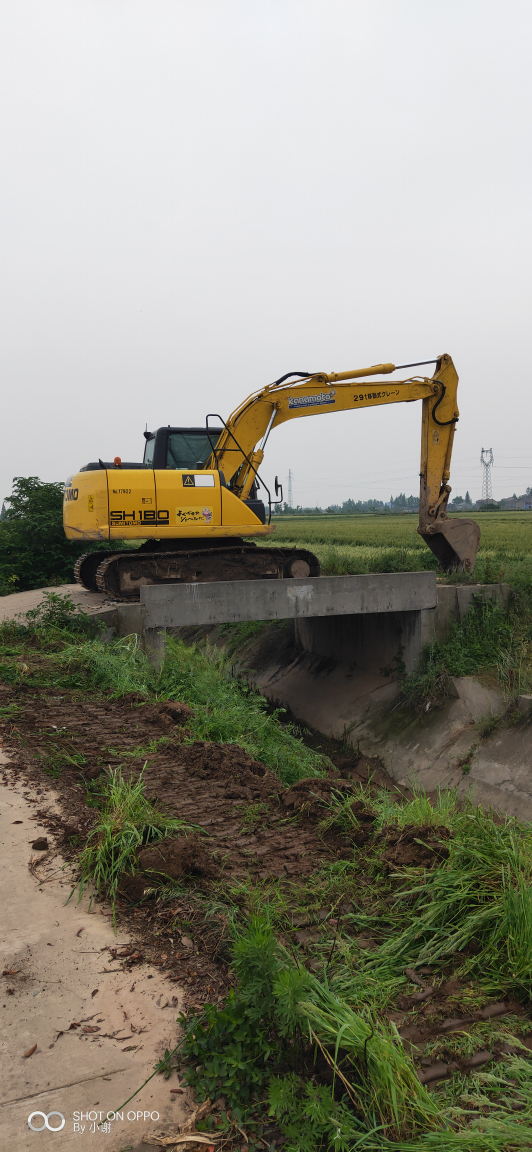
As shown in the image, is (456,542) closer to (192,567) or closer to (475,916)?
(192,567)

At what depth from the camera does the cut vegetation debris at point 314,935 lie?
93.4 inches

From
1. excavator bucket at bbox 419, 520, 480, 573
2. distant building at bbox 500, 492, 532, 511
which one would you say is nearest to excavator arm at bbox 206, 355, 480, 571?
excavator bucket at bbox 419, 520, 480, 573

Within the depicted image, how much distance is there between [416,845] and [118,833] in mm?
1695

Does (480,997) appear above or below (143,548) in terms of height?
below

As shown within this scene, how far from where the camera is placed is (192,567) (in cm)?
1126

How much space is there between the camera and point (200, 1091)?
8.13 feet

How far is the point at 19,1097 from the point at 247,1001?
0.84 meters

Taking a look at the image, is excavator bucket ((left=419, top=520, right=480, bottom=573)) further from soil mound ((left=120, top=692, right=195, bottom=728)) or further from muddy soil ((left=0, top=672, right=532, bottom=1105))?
muddy soil ((left=0, top=672, right=532, bottom=1105))

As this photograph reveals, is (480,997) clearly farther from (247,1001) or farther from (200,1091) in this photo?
(200,1091)

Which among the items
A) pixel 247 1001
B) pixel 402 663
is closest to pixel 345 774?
pixel 402 663

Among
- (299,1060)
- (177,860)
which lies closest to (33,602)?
(177,860)

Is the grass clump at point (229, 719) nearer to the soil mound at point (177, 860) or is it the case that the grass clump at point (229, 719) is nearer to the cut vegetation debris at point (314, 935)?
the cut vegetation debris at point (314, 935)

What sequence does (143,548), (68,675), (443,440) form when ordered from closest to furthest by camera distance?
1. (68,675)
2. (143,548)
3. (443,440)

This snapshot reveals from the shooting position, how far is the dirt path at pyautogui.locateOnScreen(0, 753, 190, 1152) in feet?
7.86
